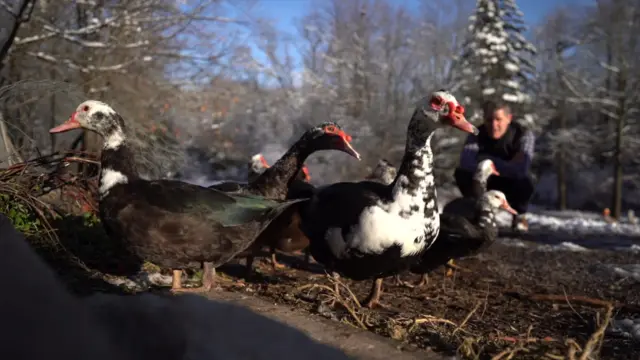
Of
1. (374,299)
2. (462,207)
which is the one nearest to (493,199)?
(462,207)

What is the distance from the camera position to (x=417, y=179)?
11.2ft

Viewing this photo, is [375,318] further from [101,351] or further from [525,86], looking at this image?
[525,86]

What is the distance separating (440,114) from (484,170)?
14.8 feet

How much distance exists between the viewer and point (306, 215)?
4.09 meters

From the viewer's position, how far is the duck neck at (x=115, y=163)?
3.25 m

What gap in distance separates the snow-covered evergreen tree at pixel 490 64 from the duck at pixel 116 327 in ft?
80.6

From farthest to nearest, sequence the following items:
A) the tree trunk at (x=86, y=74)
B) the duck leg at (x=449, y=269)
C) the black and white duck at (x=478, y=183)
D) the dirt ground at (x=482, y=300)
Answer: the tree trunk at (x=86, y=74) < the black and white duck at (x=478, y=183) < the duck leg at (x=449, y=269) < the dirt ground at (x=482, y=300)

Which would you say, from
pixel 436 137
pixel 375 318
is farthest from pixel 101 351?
pixel 436 137

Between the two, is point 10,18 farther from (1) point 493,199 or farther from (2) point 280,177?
(1) point 493,199

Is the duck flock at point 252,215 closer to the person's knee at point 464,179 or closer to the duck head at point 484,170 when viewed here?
the duck head at point 484,170

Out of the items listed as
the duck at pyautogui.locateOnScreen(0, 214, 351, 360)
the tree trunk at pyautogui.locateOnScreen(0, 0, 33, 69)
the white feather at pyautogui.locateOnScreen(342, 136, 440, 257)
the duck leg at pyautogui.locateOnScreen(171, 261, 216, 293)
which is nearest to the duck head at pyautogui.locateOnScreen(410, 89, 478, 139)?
the white feather at pyautogui.locateOnScreen(342, 136, 440, 257)

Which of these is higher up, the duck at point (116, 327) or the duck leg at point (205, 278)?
the duck at point (116, 327)

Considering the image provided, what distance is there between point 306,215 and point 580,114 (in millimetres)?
29283

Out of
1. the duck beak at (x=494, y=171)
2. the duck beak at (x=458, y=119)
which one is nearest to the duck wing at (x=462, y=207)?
the duck beak at (x=494, y=171)
